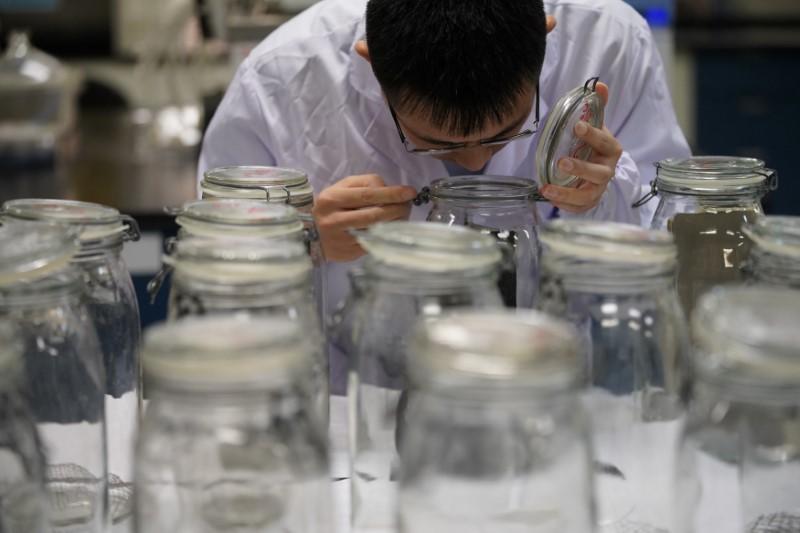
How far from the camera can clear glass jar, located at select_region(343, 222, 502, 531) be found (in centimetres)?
77

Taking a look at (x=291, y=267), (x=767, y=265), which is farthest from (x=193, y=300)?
(x=767, y=265)

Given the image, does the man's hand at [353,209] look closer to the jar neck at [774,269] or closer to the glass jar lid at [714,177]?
the glass jar lid at [714,177]

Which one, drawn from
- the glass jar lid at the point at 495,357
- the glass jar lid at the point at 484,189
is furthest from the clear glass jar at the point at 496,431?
the glass jar lid at the point at 484,189

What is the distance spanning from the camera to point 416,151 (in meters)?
1.27

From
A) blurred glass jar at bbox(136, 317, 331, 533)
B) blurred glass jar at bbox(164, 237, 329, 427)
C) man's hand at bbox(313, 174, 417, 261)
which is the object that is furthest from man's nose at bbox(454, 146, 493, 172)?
blurred glass jar at bbox(136, 317, 331, 533)

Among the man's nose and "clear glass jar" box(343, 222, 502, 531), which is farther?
the man's nose

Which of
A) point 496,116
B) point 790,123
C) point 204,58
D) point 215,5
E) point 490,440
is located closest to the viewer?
point 490,440

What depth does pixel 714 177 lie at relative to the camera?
0.99 m

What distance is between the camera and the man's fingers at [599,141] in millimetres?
1127

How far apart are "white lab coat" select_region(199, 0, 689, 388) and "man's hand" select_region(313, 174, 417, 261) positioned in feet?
0.70

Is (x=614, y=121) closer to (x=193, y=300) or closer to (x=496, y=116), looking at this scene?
(x=496, y=116)

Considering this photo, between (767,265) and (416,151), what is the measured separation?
20.5 inches

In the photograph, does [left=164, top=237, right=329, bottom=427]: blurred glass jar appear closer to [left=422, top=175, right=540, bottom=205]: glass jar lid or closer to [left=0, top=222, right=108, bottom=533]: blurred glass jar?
[left=0, top=222, right=108, bottom=533]: blurred glass jar

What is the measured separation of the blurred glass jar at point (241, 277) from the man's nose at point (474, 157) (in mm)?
482
